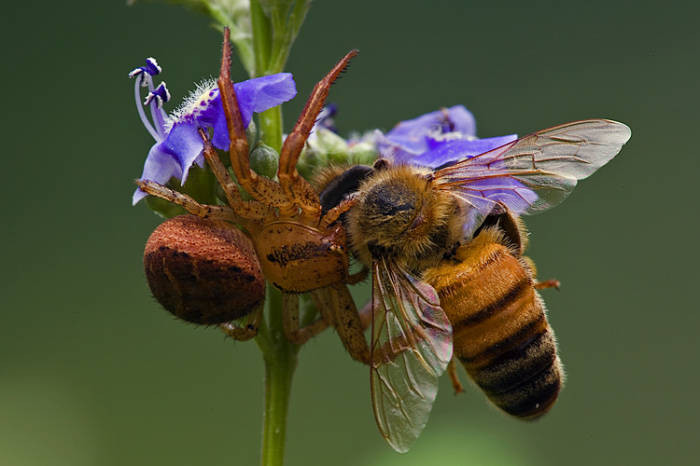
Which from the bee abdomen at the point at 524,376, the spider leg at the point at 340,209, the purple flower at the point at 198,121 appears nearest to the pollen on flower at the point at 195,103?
the purple flower at the point at 198,121

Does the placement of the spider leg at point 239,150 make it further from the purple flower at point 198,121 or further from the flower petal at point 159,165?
the flower petal at point 159,165

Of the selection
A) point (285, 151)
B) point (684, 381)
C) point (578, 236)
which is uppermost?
point (285, 151)

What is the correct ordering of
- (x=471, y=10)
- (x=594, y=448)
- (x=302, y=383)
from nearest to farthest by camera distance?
(x=594, y=448), (x=302, y=383), (x=471, y=10)

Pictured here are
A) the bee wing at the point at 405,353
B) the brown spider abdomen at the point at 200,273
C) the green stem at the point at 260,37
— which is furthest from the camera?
the green stem at the point at 260,37

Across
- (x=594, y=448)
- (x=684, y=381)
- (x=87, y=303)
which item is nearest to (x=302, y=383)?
(x=87, y=303)

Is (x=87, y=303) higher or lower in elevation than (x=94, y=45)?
lower

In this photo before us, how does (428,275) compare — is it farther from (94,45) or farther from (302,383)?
(94,45)
